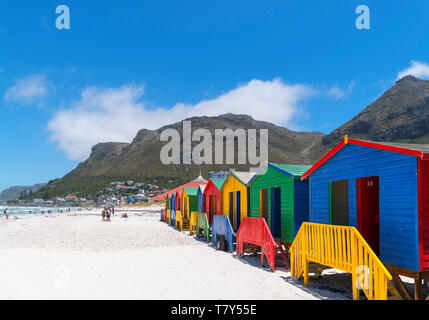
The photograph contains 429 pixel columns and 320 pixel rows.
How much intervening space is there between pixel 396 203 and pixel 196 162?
111m

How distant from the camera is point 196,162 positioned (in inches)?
4631

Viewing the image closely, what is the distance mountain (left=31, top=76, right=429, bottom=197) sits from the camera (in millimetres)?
94750

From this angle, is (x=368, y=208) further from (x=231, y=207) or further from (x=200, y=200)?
(x=200, y=200)

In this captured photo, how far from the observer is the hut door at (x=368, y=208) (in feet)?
25.7

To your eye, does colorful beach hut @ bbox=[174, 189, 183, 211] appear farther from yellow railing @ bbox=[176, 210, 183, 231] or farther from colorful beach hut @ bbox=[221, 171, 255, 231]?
Result: colorful beach hut @ bbox=[221, 171, 255, 231]

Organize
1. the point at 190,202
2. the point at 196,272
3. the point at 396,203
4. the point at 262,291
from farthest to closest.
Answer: the point at 190,202 → the point at 196,272 → the point at 262,291 → the point at 396,203

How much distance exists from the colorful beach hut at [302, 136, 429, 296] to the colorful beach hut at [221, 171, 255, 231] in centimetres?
577

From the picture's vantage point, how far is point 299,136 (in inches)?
5782

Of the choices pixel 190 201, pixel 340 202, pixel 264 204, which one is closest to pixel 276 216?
pixel 264 204

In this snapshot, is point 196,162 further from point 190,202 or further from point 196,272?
point 196,272

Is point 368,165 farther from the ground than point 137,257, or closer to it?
farther from the ground

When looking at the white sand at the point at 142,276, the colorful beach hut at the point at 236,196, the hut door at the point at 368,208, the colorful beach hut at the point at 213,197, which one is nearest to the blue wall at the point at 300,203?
the white sand at the point at 142,276

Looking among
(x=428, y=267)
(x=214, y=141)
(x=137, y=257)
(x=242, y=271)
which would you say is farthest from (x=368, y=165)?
(x=214, y=141)
